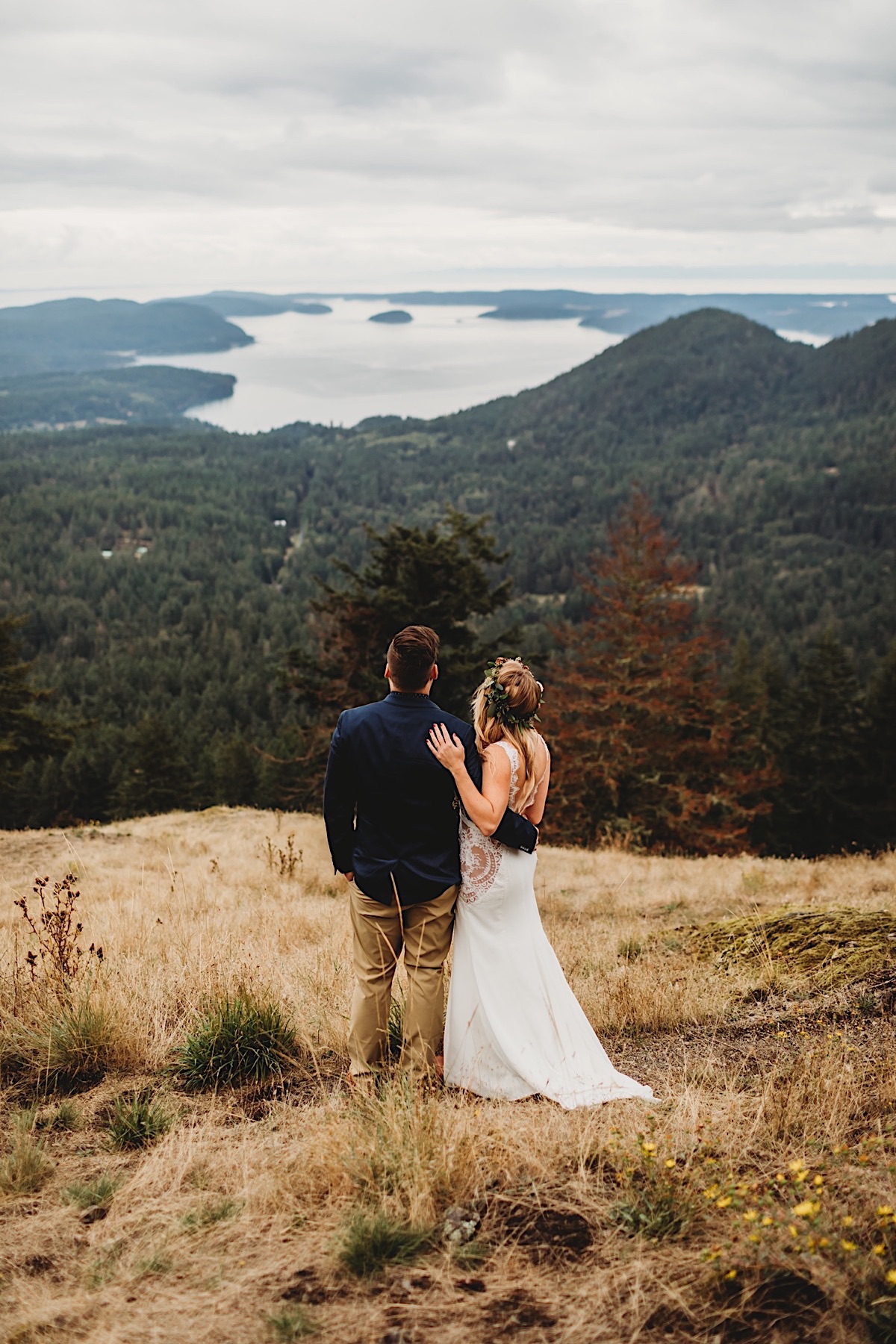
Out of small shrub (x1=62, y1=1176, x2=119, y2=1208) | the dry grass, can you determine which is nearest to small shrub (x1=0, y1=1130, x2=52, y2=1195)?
the dry grass

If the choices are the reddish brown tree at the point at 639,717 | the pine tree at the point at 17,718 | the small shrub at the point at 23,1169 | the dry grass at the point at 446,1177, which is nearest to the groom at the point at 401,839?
the dry grass at the point at 446,1177

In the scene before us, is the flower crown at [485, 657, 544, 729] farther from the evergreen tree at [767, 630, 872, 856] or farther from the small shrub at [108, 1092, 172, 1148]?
the evergreen tree at [767, 630, 872, 856]

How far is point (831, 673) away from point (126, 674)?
84078mm

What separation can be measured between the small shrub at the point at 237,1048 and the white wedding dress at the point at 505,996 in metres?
0.96

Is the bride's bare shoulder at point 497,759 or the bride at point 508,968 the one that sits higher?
the bride's bare shoulder at point 497,759

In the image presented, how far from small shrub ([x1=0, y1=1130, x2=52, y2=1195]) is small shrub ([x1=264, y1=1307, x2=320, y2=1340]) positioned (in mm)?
1347

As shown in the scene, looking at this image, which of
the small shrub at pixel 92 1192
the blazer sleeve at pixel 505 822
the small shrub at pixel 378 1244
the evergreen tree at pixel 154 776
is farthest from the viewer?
the evergreen tree at pixel 154 776

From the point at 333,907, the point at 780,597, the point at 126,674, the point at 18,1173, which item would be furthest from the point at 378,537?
the point at 780,597

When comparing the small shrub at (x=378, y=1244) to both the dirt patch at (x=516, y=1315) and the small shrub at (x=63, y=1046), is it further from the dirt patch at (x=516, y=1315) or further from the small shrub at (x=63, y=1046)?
the small shrub at (x=63, y=1046)

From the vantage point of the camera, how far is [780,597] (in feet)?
452

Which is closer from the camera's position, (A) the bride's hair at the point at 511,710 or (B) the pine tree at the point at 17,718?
(A) the bride's hair at the point at 511,710

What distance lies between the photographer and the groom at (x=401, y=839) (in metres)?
3.86

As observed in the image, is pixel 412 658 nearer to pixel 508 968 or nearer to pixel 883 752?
pixel 508 968

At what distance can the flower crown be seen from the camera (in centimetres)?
395
